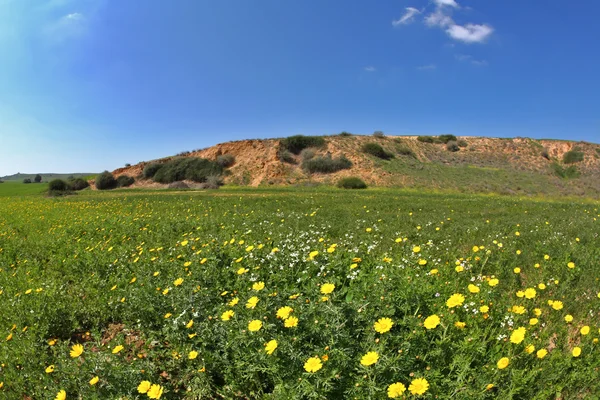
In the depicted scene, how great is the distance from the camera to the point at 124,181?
147ft

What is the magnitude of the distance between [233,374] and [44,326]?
2540 millimetres

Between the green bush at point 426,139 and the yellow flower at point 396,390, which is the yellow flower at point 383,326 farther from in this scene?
the green bush at point 426,139

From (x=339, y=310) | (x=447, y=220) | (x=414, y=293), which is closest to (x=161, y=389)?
(x=339, y=310)

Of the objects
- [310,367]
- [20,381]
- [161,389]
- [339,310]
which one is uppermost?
[339,310]

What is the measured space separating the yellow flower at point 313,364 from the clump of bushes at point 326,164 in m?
39.2

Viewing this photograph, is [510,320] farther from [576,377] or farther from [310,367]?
[310,367]

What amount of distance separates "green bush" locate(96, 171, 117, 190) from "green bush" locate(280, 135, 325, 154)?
24.0 meters

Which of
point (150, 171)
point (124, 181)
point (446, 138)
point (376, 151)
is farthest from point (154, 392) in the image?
point (446, 138)

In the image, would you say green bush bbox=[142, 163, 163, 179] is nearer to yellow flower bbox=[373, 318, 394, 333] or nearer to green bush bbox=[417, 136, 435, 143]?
green bush bbox=[417, 136, 435, 143]

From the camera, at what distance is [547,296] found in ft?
14.5

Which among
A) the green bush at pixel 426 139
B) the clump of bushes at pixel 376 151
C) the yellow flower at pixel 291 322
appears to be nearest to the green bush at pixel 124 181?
the clump of bushes at pixel 376 151

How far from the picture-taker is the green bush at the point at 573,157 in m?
50.3

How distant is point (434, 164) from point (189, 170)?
112 ft

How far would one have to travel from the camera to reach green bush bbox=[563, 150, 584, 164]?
165 feet
